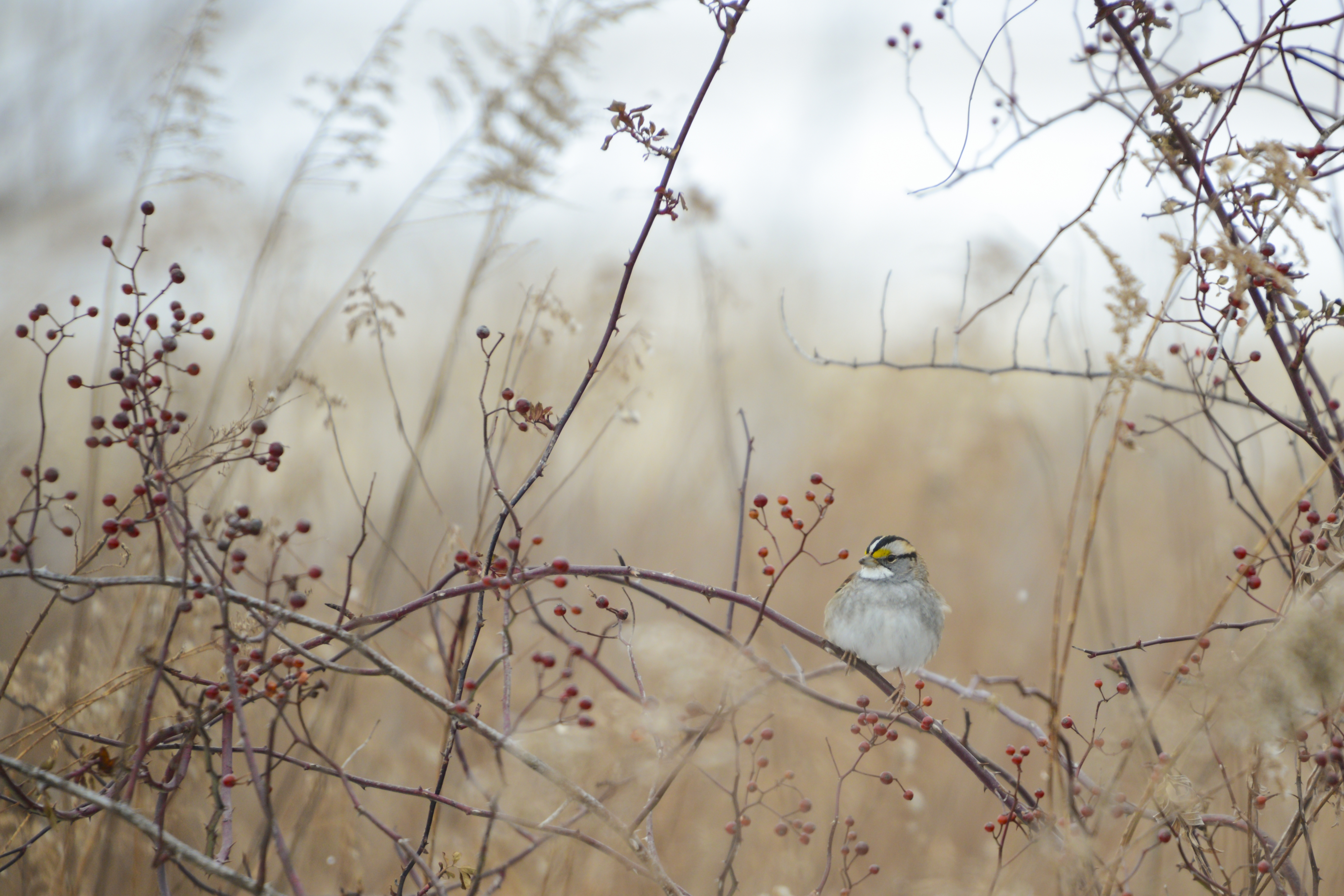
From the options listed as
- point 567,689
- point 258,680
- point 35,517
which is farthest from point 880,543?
point 35,517

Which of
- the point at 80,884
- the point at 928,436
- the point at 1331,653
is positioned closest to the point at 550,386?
the point at 80,884

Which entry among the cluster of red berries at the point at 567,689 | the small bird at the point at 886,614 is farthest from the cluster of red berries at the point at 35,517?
the small bird at the point at 886,614

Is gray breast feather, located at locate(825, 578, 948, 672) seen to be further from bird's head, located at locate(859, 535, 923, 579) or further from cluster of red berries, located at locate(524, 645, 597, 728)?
cluster of red berries, located at locate(524, 645, 597, 728)

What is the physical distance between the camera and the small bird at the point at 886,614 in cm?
323

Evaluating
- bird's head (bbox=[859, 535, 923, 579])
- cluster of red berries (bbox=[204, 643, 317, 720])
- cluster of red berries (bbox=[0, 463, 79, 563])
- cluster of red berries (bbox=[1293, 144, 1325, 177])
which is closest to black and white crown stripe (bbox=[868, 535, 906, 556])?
bird's head (bbox=[859, 535, 923, 579])

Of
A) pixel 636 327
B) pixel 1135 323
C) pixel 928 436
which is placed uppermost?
pixel 928 436

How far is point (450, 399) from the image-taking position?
5754 millimetres

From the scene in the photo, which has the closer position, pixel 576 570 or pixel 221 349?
pixel 576 570

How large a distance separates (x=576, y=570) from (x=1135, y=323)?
45.8 inches

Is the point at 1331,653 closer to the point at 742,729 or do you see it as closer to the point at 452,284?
the point at 742,729

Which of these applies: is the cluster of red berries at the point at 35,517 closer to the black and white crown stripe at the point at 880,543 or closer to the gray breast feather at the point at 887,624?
the gray breast feather at the point at 887,624

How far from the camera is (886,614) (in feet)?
10.8

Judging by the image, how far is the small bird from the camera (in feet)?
10.6

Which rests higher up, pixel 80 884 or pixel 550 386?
pixel 550 386
